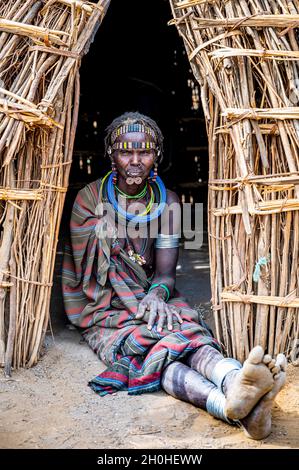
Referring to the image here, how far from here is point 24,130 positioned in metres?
2.82

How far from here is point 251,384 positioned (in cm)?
213

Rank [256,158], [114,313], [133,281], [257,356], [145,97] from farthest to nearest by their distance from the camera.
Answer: [145,97], [133,281], [114,313], [256,158], [257,356]

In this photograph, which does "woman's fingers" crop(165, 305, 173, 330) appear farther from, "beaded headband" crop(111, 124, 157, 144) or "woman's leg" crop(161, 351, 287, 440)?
"beaded headband" crop(111, 124, 157, 144)

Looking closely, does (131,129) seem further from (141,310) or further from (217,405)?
(217,405)

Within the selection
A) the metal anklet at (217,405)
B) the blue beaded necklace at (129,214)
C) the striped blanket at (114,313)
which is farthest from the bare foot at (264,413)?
the blue beaded necklace at (129,214)

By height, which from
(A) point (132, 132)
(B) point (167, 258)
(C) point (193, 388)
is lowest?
(C) point (193, 388)

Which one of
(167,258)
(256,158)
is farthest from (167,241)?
(256,158)

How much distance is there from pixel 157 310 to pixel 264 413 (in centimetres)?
98

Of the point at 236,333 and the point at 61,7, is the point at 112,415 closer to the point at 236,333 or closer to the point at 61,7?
the point at 236,333

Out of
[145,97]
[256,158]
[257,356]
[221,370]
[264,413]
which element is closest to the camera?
[257,356]

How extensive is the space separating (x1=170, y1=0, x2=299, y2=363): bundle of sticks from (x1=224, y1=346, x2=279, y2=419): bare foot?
682 mm

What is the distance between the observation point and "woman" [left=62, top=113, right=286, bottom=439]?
2.78 m

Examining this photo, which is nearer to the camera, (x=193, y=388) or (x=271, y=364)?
(x=271, y=364)
